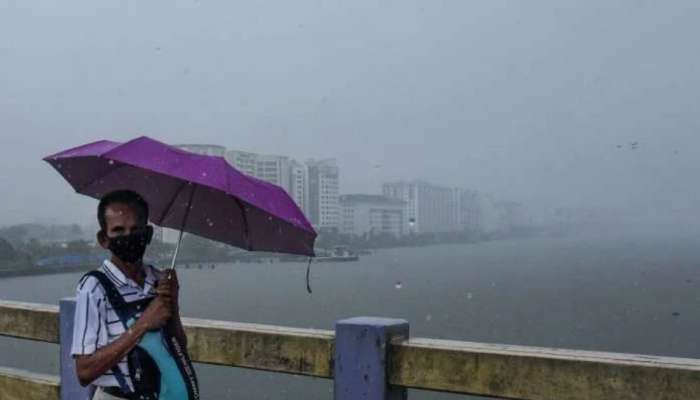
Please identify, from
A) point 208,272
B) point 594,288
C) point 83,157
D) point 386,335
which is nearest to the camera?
point 83,157

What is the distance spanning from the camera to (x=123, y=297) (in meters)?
2.52

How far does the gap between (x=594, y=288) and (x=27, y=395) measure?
10798 cm

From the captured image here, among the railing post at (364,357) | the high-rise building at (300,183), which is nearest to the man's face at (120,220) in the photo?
the railing post at (364,357)

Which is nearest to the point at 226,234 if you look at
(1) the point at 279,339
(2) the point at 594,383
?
(1) the point at 279,339

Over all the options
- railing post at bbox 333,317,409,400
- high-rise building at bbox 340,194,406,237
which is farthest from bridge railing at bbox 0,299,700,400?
high-rise building at bbox 340,194,406,237

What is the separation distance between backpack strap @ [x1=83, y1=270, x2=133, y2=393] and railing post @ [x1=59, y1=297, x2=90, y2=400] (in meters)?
2.33

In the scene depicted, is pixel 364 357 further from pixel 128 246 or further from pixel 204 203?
pixel 128 246

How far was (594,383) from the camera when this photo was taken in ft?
10.6

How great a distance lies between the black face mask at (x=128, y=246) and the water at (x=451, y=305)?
136ft

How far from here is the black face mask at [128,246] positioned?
99.6 inches

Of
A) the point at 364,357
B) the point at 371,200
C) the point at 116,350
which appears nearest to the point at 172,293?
the point at 116,350

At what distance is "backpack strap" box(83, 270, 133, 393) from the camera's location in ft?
8.16

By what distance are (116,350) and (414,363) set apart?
167 cm

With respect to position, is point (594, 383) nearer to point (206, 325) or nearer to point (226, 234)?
point (226, 234)
